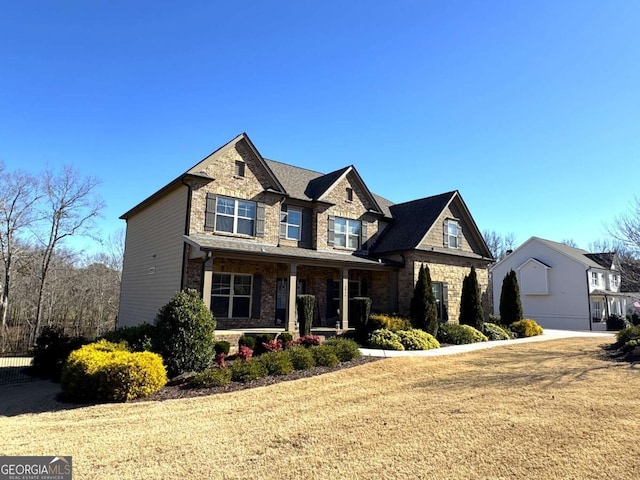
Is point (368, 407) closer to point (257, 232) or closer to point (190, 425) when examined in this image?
point (190, 425)

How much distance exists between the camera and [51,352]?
1364 centimetres

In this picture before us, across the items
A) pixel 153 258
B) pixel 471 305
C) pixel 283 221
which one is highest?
pixel 283 221

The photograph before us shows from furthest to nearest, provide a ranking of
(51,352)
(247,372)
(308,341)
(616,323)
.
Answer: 1. (616,323)
2. (308,341)
3. (51,352)
4. (247,372)

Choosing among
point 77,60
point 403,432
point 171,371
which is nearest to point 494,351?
point 403,432

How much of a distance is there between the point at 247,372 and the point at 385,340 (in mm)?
6445

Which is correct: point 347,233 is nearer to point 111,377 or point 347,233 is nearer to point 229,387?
point 229,387

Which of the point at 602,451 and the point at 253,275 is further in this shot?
the point at 253,275

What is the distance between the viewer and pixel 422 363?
38.6 ft

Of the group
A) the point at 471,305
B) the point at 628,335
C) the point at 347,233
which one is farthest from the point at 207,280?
the point at 628,335

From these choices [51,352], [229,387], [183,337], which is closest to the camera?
[229,387]

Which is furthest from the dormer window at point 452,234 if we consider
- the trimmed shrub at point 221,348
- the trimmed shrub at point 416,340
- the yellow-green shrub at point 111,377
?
the yellow-green shrub at point 111,377

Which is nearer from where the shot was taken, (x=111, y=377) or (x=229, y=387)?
(x=111, y=377)

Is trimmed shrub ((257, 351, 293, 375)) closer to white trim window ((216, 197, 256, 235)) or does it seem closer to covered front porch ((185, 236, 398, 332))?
covered front porch ((185, 236, 398, 332))

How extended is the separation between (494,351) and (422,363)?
4394mm
